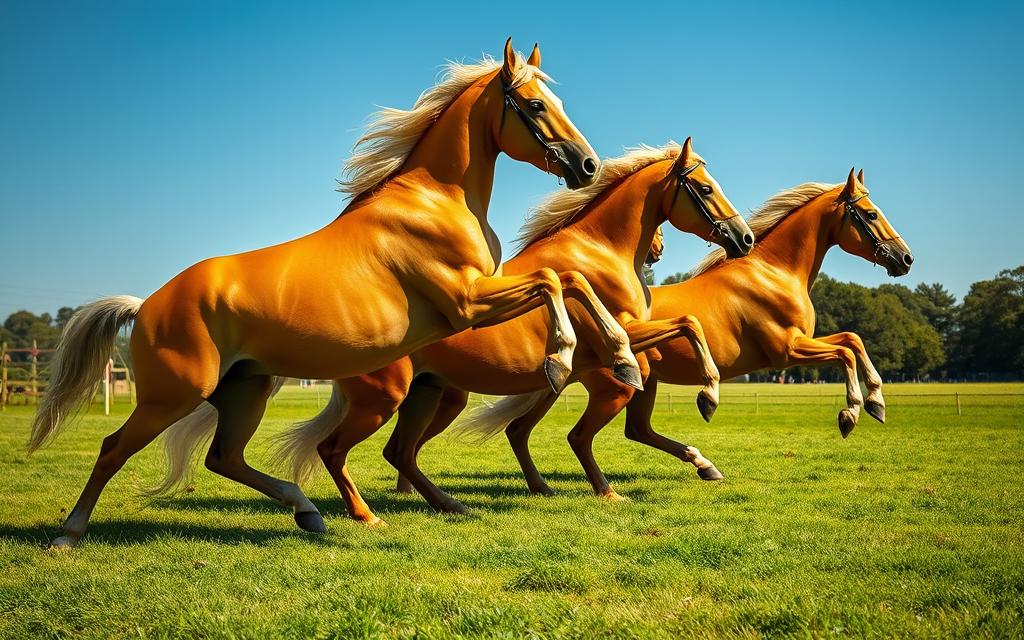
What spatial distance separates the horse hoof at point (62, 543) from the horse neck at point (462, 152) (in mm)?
3593

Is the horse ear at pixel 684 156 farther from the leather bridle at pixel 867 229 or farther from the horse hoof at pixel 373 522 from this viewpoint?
the horse hoof at pixel 373 522

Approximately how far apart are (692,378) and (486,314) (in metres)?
4.17

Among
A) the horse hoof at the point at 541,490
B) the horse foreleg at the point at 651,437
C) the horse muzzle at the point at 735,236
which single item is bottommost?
the horse hoof at the point at 541,490

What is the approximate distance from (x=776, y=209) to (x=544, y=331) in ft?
14.6

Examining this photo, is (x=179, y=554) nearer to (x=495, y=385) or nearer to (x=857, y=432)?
(x=495, y=385)

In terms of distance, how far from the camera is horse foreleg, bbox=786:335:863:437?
8.84 meters

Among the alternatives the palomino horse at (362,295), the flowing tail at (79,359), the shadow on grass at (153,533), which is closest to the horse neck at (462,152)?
the palomino horse at (362,295)

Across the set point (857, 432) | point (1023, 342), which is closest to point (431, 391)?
point (857, 432)

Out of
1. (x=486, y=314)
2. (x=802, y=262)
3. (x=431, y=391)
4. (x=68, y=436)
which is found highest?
(x=802, y=262)

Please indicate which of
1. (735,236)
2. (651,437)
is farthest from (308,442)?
(735,236)

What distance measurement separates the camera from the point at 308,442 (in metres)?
8.53

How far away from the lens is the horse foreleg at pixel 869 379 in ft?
29.7

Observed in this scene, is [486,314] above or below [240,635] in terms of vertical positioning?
above

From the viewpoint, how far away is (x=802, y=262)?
10570 millimetres
